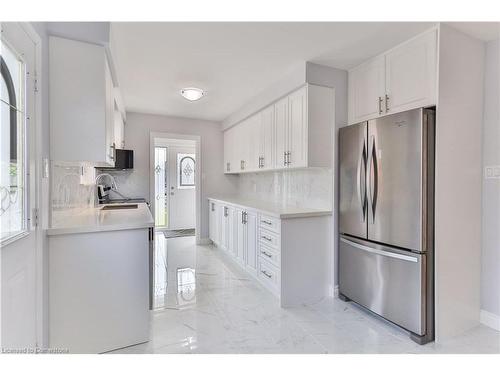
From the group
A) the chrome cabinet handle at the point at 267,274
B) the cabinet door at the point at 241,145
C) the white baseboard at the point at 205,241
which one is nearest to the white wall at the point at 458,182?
the chrome cabinet handle at the point at 267,274

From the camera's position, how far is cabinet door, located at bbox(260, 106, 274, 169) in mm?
3348

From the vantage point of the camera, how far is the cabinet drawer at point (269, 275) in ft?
8.64

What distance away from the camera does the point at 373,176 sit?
223 centimetres

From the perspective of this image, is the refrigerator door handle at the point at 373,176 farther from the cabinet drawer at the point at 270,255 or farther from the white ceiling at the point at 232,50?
the cabinet drawer at the point at 270,255

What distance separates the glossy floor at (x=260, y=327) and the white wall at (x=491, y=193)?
12.4 inches

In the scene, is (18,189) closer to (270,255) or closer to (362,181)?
(270,255)

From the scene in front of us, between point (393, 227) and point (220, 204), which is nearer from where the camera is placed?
point (393, 227)

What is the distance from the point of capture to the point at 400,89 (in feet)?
7.16

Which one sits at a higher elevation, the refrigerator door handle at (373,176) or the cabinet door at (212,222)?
the refrigerator door handle at (373,176)

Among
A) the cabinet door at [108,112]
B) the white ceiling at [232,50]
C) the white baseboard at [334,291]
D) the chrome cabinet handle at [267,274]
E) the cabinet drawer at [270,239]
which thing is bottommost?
the white baseboard at [334,291]

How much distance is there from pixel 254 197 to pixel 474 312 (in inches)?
123
